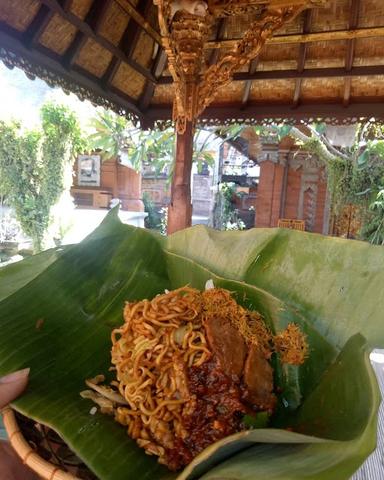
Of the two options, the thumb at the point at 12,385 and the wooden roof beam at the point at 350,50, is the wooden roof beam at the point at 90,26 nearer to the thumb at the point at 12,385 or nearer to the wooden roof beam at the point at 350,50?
the wooden roof beam at the point at 350,50

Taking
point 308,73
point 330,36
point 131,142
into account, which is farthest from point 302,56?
point 131,142

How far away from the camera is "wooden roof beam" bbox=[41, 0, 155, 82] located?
82.5 inches

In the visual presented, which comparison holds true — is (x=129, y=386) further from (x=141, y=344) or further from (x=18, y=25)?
(x=18, y=25)

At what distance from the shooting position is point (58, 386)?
60 centimetres

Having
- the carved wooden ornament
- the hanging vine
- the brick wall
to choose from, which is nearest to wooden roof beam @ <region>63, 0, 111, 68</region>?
the carved wooden ornament

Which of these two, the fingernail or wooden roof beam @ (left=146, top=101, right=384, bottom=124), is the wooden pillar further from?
the fingernail

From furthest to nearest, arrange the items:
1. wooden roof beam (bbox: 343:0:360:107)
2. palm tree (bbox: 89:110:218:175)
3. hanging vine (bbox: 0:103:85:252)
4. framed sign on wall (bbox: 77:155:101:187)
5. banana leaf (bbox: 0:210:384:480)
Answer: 1. framed sign on wall (bbox: 77:155:101:187)
2. palm tree (bbox: 89:110:218:175)
3. hanging vine (bbox: 0:103:85:252)
4. wooden roof beam (bbox: 343:0:360:107)
5. banana leaf (bbox: 0:210:384:480)

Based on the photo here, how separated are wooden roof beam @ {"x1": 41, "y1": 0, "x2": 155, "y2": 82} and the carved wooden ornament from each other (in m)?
0.60

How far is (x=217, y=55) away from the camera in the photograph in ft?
10.7

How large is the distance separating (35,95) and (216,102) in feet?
45.4

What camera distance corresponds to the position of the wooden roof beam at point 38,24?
2.16 m

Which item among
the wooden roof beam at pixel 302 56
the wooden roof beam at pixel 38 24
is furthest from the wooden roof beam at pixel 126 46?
the wooden roof beam at pixel 302 56

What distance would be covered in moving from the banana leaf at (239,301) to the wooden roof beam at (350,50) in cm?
264

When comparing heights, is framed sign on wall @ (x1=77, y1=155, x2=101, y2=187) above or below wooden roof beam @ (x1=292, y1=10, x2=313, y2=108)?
below
